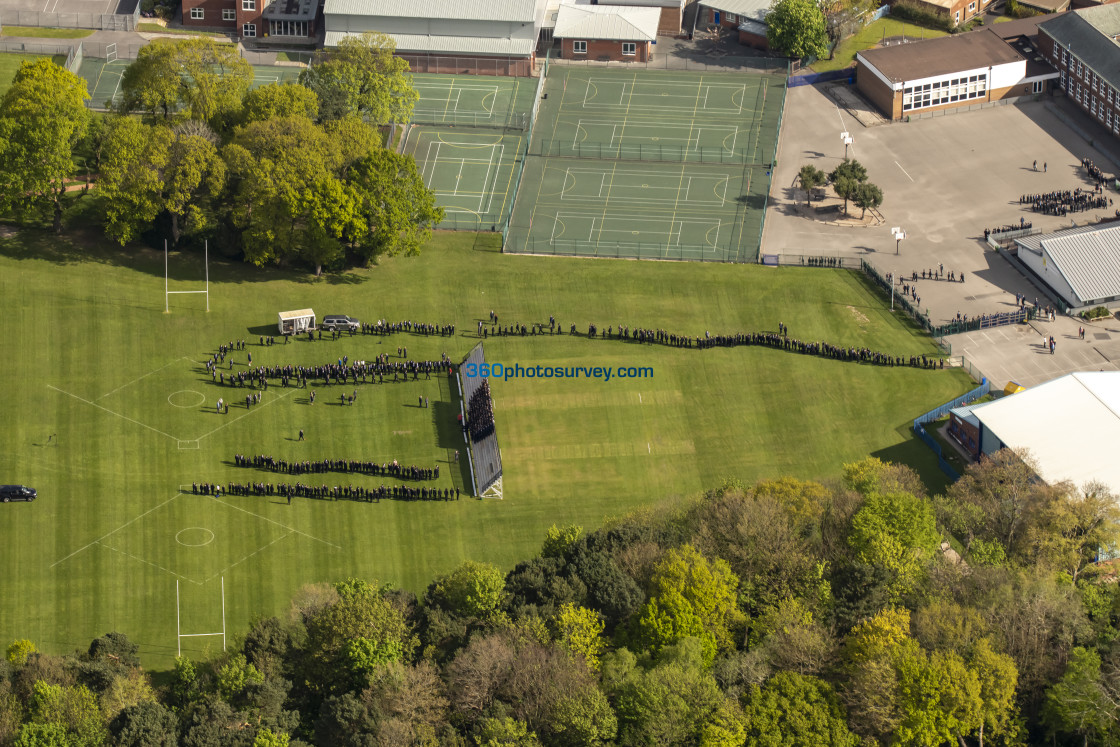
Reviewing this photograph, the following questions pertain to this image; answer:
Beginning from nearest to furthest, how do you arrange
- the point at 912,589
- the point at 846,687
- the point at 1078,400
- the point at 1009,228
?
the point at 846,687 → the point at 912,589 → the point at 1078,400 → the point at 1009,228

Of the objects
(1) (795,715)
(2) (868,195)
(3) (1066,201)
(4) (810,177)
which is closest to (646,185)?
(4) (810,177)

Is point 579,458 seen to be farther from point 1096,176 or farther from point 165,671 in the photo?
point 1096,176

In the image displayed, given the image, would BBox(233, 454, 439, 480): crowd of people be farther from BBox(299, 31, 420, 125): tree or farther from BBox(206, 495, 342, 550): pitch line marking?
BBox(299, 31, 420, 125): tree

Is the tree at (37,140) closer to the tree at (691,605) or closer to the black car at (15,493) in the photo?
the black car at (15,493)

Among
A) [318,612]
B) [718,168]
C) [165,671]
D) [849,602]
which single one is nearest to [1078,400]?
[849,602]

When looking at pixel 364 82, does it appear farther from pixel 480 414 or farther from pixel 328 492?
pixel 328 492

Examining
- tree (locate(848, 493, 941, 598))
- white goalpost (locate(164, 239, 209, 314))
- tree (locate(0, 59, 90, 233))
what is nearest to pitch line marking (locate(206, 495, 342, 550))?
white goalpost (locate(164, 239, 209, 314))
